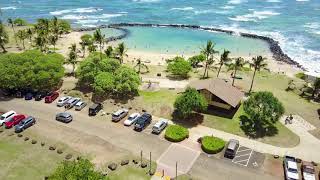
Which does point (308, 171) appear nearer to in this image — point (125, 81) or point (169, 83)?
point (125, 81)

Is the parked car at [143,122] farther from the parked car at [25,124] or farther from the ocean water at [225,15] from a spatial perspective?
the ocean water at [225,15]

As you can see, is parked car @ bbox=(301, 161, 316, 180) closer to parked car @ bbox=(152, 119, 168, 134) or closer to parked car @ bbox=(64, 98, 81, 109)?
parked car @ bbox=(152, 119, 168, 134)

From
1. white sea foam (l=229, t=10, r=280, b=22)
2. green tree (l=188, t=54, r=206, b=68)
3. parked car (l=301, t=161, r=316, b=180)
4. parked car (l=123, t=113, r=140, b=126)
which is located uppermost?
white sea foam (l=229, t=10, r=280, b=22)

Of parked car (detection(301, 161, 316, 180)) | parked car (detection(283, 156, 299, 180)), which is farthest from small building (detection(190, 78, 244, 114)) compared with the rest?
parked car (detection(301, 161, 316, 180))

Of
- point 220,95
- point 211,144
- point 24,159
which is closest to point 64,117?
point 24,159

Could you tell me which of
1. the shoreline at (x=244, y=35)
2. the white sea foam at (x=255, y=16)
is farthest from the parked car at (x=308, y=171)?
the white sea foam at (x=255, y=16)

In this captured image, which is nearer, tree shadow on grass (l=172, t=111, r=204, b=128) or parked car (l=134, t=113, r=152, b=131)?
parked car (l=134, t=113, r=152, b=131)
